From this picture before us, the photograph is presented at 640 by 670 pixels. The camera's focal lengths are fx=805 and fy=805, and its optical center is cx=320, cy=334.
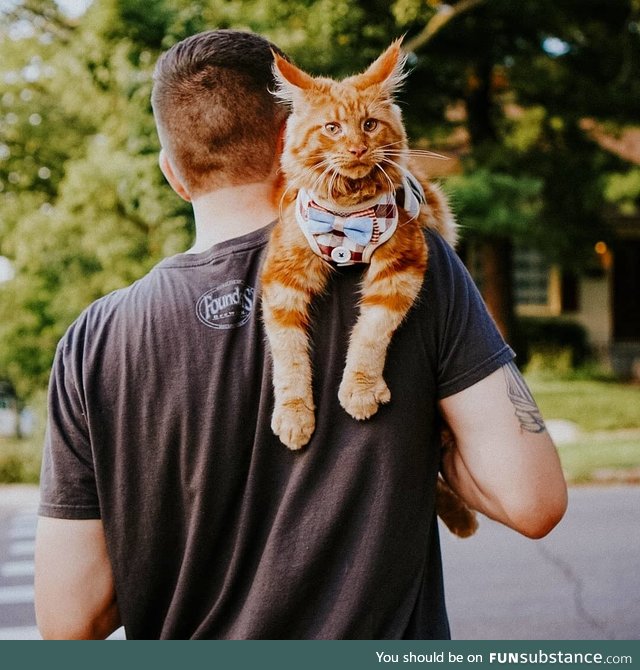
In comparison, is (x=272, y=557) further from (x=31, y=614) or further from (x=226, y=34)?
(x=31, y=614)

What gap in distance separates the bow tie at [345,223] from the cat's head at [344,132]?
0.08 m

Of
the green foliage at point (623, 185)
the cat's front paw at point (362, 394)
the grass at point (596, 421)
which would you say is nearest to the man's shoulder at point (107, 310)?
the cat's front paw at point (362, 394)

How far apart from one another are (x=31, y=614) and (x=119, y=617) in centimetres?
496

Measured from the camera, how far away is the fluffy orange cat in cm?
154

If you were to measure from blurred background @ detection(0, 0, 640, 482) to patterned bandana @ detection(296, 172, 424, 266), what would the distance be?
21.8ft

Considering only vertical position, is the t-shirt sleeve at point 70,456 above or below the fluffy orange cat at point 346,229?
below

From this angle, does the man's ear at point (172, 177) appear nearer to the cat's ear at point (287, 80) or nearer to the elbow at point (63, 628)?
the cat's ear at point (287, 80)

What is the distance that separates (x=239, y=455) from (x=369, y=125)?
0.94 m

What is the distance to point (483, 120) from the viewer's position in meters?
14.8

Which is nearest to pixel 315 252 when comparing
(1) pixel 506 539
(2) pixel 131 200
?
(1) pixel 506 539

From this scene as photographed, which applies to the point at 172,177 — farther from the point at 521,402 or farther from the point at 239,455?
the point at 521,402

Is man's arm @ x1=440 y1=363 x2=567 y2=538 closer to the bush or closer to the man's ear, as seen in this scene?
the man's ear

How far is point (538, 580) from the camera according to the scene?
6.43m

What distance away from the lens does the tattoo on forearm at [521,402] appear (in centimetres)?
157
